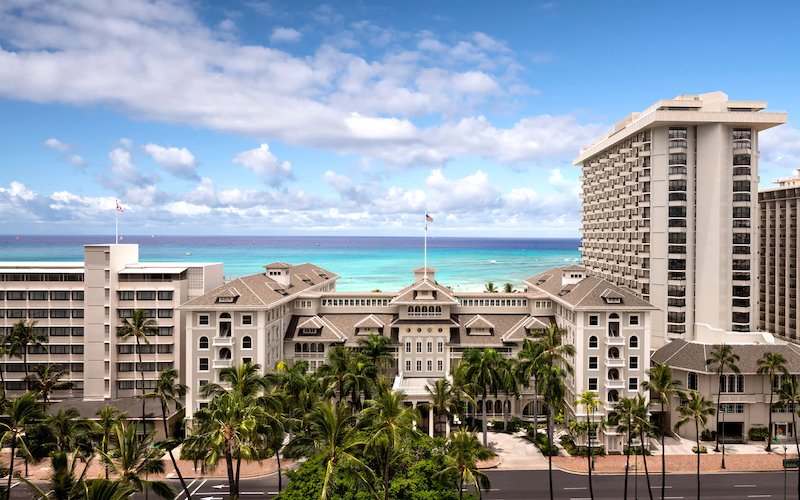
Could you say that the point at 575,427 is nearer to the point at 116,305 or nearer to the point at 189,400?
the point at 189,400

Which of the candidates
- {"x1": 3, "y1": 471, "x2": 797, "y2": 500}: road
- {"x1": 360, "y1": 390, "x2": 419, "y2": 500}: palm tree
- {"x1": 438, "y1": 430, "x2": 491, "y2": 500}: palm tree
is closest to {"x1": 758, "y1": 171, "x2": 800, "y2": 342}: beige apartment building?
{"x1": 3, "y1": 471, "x2": 797, "y2": 500}: road

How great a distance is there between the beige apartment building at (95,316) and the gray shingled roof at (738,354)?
68.7m

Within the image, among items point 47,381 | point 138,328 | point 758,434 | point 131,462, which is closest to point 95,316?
point 47,381

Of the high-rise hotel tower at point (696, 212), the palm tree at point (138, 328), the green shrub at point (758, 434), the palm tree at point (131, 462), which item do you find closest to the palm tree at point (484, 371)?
the high-rise hotel tower at point (696, 212)

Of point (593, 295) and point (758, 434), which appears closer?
point (758, 434)

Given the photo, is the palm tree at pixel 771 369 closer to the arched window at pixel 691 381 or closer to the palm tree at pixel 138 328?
the arched window at pixel 691 381

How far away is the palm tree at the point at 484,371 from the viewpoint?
61188 millimetres

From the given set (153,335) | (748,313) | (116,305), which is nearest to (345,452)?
(153,335)

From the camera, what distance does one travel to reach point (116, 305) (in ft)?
245

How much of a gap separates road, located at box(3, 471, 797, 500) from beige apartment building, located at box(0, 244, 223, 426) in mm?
20005

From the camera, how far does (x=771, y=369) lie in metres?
61.6

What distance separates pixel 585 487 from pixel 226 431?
129ft

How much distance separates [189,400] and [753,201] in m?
84.1

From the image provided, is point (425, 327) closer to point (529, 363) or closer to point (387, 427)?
point (529, 363)
